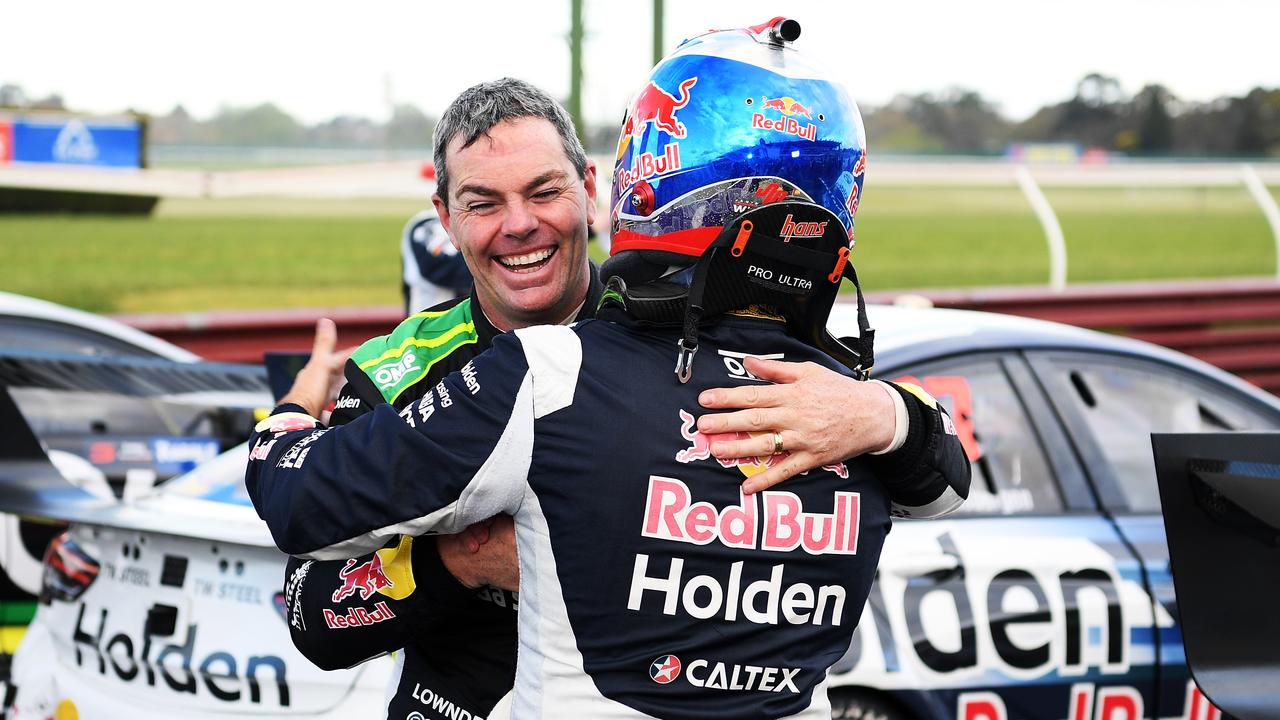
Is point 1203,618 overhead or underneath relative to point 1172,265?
overhead

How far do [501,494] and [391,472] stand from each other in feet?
0.49

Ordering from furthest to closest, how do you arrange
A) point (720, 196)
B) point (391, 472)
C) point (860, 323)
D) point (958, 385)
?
1. point (958, 385)
2. point (860, 323)
3. point (720, 196)
4. point (391, 472)

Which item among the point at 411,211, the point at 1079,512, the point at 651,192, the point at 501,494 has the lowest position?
the point at 411,211

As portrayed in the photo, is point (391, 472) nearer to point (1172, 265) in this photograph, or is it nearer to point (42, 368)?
point (42, 368)

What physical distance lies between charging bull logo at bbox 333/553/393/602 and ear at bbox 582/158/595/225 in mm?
886

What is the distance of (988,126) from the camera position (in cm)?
8881

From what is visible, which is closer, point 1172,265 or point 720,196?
point 720,196

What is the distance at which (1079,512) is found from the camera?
409cm

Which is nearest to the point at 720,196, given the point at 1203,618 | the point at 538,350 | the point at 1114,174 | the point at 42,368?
the point at 538,350

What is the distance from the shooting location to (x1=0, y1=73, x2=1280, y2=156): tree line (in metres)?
82.5

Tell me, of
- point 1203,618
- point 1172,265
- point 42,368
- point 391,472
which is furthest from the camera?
point 1172,265

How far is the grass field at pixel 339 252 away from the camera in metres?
19.2

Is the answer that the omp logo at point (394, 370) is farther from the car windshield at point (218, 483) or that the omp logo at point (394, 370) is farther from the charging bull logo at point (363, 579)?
the car windshield at point (218, 483)

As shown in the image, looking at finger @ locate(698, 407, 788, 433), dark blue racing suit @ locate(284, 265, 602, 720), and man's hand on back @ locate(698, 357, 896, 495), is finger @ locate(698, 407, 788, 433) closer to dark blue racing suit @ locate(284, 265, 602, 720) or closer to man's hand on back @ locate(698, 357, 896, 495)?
man's hand on back @ locate(698, 357, 896, 495)
